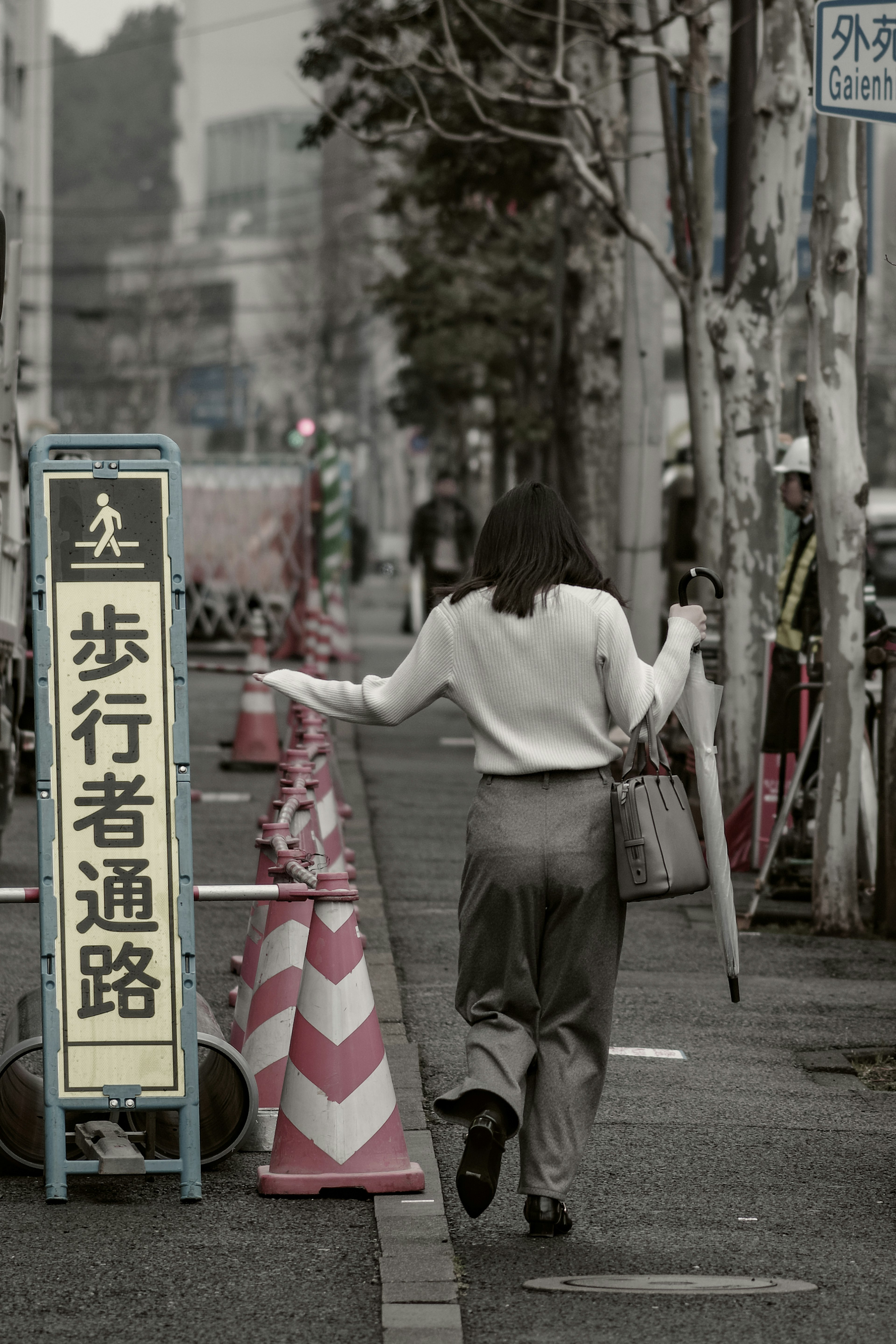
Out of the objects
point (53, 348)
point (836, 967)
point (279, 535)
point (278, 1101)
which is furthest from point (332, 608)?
point (53, 348)

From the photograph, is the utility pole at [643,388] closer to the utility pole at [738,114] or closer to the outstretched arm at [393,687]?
the utility pole at [738,114]

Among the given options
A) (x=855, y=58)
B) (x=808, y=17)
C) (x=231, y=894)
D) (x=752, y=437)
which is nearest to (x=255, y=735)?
(x=752, y=437)

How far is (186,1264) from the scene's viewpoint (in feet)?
15.7

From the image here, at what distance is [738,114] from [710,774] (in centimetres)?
888

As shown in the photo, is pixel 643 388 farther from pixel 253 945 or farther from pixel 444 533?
pixel 444 533

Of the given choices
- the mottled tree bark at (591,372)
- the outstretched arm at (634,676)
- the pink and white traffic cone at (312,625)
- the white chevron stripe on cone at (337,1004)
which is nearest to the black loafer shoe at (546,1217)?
the white chevron stripe on cone at (337,1004)

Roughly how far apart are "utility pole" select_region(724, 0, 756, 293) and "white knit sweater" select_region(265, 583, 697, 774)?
812 centimetres

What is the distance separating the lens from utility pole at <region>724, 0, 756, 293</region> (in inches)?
513

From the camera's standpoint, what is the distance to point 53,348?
109 meters

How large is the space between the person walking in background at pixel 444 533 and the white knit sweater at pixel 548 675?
19.2 meters

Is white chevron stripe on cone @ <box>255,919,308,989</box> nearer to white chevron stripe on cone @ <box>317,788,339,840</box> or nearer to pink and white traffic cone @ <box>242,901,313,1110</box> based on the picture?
pink and white traffic cone @ <box>242,901,313,1110</box>

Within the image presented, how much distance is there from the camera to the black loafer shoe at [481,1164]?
475cm

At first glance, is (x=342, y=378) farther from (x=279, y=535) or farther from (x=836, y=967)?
(x=836, y=967)

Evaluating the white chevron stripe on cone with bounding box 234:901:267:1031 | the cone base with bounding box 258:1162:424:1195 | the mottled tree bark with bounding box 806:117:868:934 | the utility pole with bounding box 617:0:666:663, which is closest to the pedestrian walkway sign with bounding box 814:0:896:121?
the mottled tree bark with bounding box 806:117:868:934
